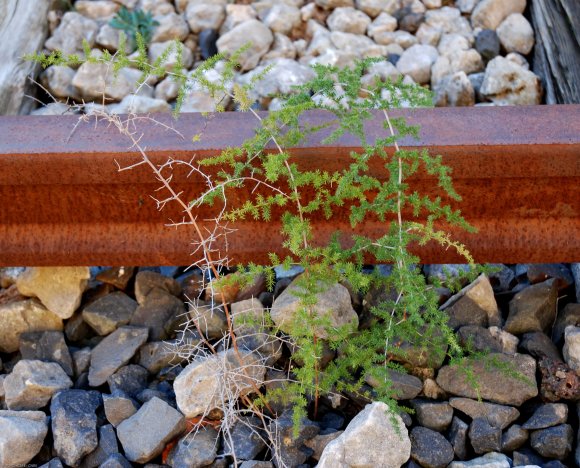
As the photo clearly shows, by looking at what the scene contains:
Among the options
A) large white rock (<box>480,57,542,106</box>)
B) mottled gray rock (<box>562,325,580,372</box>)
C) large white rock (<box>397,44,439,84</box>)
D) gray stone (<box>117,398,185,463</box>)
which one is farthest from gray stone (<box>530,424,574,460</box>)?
large white rock (<box>397,44,439,84</box>)

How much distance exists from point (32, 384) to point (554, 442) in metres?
1.83

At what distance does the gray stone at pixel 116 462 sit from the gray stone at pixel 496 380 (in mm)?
1107

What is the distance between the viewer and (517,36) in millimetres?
4516

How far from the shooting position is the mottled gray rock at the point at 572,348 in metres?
2.81

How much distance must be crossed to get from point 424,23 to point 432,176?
7.46ft

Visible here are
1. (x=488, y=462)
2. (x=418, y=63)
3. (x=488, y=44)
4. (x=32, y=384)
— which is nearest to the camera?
(x=488, y=462)

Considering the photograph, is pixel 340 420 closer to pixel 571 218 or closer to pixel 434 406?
pixel 434 406

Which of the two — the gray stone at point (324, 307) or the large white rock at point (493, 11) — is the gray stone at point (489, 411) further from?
the large white rock at point (493, 11)

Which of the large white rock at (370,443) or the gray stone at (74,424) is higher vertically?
the large white rock at (370,443)

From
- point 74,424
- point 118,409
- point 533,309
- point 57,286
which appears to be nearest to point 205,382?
point 118,409

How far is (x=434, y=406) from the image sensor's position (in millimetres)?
2662

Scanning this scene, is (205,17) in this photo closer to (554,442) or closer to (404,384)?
(404,384)

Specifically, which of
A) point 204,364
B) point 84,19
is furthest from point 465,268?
point 84,19

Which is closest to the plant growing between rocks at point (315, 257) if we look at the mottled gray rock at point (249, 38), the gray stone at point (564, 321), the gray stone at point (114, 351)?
the gray stone at point (114, 351)
